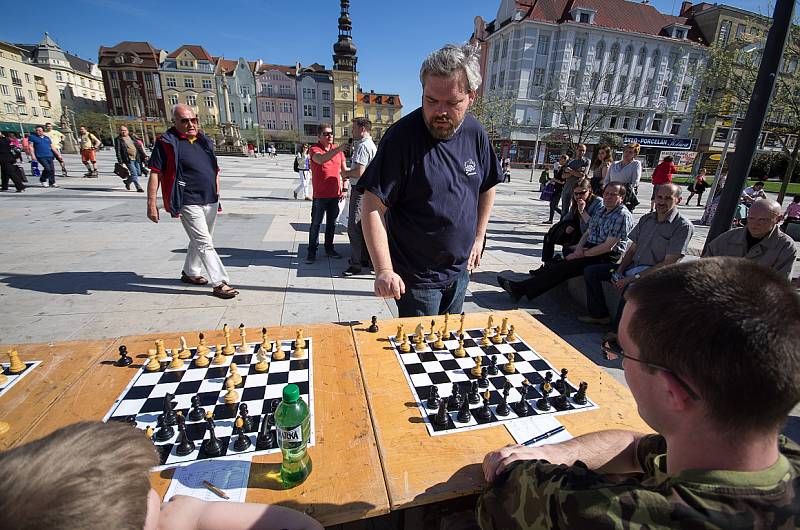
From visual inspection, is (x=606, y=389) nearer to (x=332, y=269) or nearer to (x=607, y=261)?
(x=607, y=261)

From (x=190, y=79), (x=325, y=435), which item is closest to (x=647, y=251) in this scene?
(x=325, y=435)

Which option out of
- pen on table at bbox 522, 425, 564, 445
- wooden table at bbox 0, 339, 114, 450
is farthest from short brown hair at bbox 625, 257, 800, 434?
wooden table at bbox 0, 339, 114, 450

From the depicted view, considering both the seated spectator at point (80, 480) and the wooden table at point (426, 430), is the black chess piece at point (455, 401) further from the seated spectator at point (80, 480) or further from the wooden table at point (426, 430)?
the seated spectator at point (80, 480)

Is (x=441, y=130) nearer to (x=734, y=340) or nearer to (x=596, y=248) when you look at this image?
(x=734, y=340)

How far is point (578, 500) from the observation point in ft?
2.90

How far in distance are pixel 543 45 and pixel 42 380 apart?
44826mm

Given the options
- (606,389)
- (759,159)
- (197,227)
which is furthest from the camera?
(759,159)

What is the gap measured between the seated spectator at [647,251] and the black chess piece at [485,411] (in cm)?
283

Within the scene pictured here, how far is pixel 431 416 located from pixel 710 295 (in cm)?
110

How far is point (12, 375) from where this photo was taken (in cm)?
173

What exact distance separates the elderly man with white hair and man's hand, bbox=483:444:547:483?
4.14 m

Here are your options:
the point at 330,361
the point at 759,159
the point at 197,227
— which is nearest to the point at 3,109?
the point at 197,227

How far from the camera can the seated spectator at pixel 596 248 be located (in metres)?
4.53

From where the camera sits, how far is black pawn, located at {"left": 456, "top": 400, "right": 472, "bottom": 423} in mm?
1574
